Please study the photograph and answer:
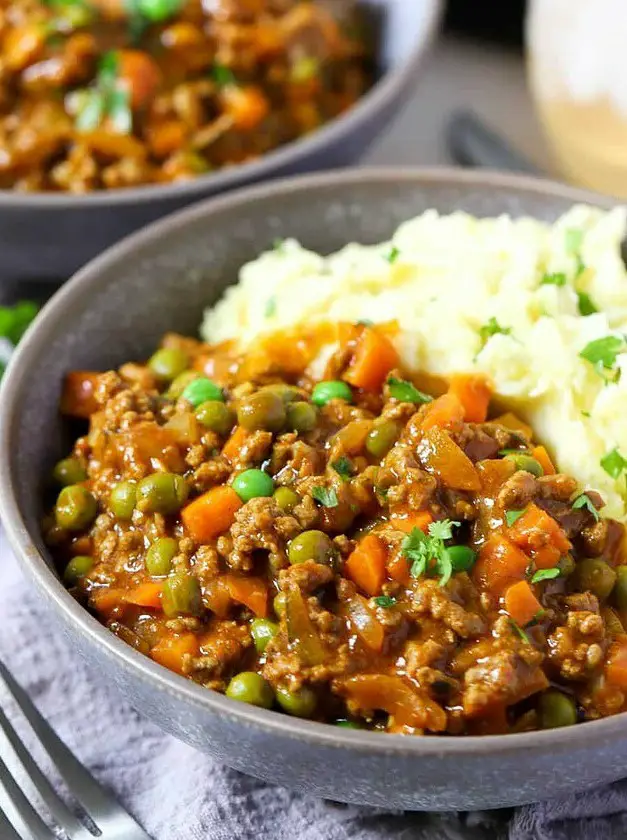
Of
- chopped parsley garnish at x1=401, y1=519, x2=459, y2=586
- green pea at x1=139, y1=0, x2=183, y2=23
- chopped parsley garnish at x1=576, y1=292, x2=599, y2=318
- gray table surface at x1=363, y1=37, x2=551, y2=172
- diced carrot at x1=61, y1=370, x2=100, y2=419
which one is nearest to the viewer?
chopped parsley garnish at x1=401, y1=519, x2=459, y2=586

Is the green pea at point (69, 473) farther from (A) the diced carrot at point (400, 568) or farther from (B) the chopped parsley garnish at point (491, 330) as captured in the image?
(B) the chopped parsley garnish at point (491, 330)

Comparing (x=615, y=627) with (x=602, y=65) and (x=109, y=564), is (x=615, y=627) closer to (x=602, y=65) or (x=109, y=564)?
(x=109, y=564)

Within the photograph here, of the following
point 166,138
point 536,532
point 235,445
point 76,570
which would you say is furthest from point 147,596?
point 166,138

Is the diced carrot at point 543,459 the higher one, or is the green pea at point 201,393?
the green pea at point 201,393

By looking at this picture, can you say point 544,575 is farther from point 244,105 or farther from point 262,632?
point 244,105

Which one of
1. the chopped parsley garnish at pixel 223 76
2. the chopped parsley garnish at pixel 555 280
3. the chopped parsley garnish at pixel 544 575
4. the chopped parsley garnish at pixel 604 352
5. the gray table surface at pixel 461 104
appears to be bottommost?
the gray table surface at pixel 461 104

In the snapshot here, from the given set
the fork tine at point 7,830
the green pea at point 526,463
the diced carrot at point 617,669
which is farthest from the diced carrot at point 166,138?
the diced carrot at point 617,669

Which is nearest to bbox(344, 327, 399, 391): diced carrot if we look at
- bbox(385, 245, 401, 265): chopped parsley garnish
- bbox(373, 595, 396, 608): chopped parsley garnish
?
bbox(385, 245, 401, 265): chopped parsley garnish

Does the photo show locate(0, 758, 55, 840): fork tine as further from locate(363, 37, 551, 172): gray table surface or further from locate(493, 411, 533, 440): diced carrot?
locate(363, 37, 551, 172): gray table surface
